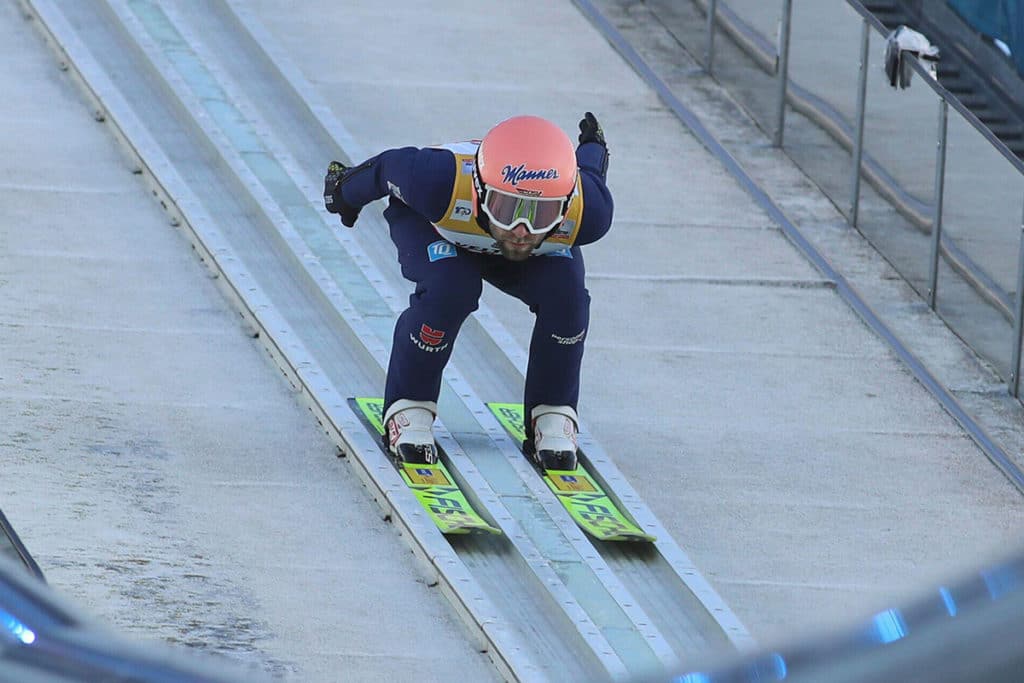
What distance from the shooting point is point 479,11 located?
9.65m

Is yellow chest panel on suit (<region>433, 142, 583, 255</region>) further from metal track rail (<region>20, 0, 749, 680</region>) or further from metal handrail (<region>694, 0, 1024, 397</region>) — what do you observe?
metal handrail (<region>694, 0, 1024, 397</region>)

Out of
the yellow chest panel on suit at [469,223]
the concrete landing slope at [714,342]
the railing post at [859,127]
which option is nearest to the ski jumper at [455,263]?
the yellow chest panel on suit at [469,223]

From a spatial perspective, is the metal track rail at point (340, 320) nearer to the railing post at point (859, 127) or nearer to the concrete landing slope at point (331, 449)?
the concrete landing slope at point (331, 449)

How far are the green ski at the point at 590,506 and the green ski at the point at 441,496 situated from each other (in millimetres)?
282

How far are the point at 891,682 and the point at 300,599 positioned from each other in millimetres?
3638

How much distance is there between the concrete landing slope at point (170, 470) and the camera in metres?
4.02

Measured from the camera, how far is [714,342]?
20.8 feet

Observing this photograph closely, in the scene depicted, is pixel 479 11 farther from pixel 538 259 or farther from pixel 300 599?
pixel 300 599

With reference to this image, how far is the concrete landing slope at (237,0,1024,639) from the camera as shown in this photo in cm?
498

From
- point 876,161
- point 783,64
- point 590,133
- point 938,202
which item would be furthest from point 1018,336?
point 783,64

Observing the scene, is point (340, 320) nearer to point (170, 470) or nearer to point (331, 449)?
point (331, 449)

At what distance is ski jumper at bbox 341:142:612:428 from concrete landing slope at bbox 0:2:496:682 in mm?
510

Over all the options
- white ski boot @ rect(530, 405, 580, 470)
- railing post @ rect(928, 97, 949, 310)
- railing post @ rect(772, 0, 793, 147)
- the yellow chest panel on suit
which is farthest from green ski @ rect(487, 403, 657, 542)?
railing post @ rect(772, 0, 793, 147)

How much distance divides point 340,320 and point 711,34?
3.87 metres
